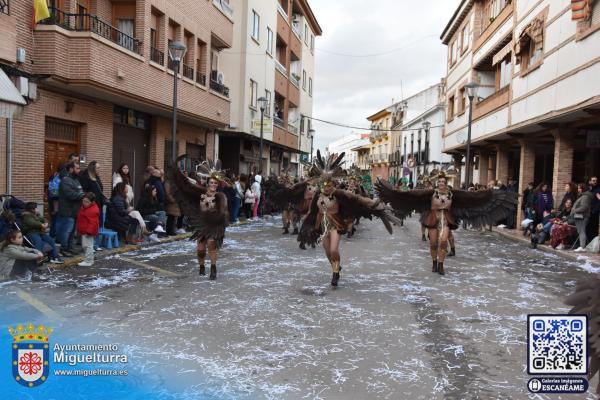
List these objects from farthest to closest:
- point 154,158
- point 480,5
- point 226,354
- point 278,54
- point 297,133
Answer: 1. point 297,133
2. point 278,54
3. point 480,5
4. point 154,158
5. point 226,354

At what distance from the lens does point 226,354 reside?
5148mm

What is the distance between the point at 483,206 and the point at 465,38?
2230 centimetres

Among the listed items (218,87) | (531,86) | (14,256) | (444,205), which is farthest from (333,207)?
(218,87)

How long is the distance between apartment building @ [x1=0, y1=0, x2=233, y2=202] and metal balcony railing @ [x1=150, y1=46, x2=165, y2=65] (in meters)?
0.03

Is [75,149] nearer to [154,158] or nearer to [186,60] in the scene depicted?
[154,158]

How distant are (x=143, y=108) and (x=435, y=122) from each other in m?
34.2

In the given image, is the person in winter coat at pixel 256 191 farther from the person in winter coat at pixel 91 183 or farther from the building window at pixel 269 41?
the person in winter coat at pixel 91 183

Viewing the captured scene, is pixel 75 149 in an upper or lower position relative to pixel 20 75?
lower

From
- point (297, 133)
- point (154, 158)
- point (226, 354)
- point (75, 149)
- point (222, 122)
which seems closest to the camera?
point (226, 354)

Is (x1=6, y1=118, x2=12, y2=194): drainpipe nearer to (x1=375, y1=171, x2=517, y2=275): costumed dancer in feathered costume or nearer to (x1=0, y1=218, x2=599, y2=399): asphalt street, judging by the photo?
(x1=0, y1=218, x2=599, y2=399): asphalt street

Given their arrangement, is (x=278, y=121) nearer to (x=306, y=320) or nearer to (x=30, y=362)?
(x=306, y=320)

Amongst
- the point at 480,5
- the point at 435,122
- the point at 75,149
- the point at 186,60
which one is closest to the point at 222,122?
the point at 186,60

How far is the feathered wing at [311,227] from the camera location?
9594 mm

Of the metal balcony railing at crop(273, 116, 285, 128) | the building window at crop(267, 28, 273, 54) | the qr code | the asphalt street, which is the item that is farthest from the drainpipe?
the metal balcony railing at crop(273, 116, 285, 128)
